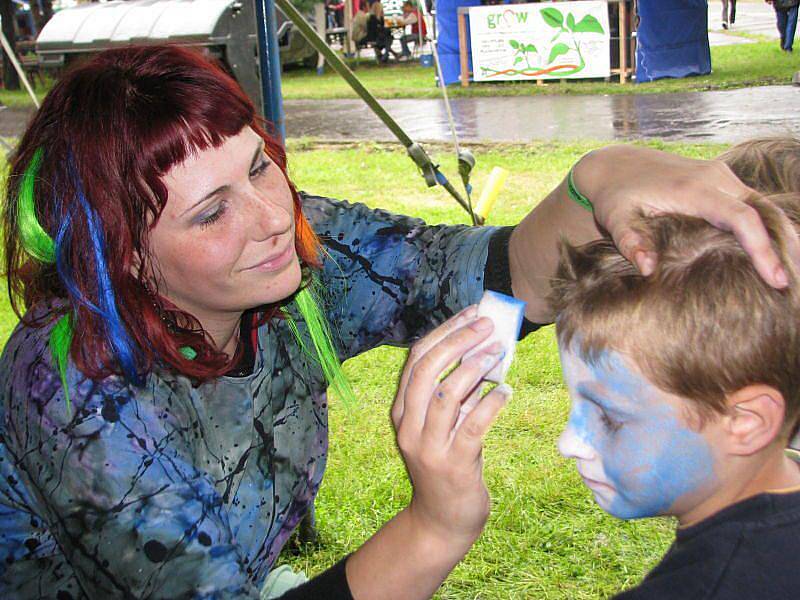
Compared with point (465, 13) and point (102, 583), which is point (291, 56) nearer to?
point (465, 13)

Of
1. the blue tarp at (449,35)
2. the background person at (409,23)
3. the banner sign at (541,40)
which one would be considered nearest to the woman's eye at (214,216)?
the banner sign at (541,40)

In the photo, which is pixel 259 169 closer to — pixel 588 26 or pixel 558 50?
pixel 588 26

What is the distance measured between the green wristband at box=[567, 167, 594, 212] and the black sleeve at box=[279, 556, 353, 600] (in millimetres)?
704

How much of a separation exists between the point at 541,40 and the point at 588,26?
624 mm

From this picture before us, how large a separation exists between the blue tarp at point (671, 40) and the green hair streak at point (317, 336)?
10406 mm

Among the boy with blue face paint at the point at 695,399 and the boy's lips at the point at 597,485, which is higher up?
the boy with blue face paint at the point at 695,399

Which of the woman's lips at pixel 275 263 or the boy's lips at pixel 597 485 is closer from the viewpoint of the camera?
the boy's lips at pixel 597 485

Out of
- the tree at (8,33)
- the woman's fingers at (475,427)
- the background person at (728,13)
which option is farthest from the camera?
the background person at (728,13)

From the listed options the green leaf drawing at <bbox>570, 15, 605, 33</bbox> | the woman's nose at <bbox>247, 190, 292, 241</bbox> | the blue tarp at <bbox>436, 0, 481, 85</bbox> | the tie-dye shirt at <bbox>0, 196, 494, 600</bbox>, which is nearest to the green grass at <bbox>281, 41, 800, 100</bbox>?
the blue tarp at <bbox>436, 0, 481, 85</bbox>

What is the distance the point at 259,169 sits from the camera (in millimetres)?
1638

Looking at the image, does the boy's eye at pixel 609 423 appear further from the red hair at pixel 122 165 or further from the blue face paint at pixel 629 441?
the red hair at pixel 122 165

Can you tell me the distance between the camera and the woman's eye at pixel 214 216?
1.50m

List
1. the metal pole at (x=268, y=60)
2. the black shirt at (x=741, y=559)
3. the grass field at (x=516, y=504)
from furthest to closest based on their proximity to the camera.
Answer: the metal pole at (x=268, y=60) → the grass field at (x=516, y=504) → the black shirt at (x=741, y=559)

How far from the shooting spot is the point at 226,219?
151 cm
